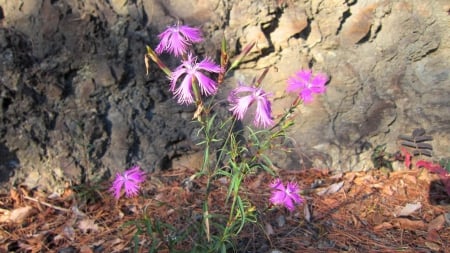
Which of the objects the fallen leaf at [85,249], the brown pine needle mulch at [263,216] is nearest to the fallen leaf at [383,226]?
the brown pine needle mulch at [263,216]

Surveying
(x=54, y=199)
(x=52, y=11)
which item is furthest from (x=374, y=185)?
(x=52, y=11)

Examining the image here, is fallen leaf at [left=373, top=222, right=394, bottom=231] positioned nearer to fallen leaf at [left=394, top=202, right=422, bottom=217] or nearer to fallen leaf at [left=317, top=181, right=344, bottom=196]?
fallen leaf at [left=394, top=202, right=422, bottom=217]

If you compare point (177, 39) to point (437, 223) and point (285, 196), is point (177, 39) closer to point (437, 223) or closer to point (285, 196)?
point (285, 196)

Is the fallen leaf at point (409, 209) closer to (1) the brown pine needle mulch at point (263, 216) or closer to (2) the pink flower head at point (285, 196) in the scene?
(1) the brown pine needle mulch at point (263, 216)

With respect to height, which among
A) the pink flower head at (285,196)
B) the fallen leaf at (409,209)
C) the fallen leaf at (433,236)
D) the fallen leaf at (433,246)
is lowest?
the fallen leaf at (433,246)

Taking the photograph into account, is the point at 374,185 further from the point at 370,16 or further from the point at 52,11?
the point at 52,11

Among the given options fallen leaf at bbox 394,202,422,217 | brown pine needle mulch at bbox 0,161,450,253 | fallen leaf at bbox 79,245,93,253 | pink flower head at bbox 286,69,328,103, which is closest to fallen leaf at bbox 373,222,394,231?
brown pine needle mulch at bbox 0,161,450,253
